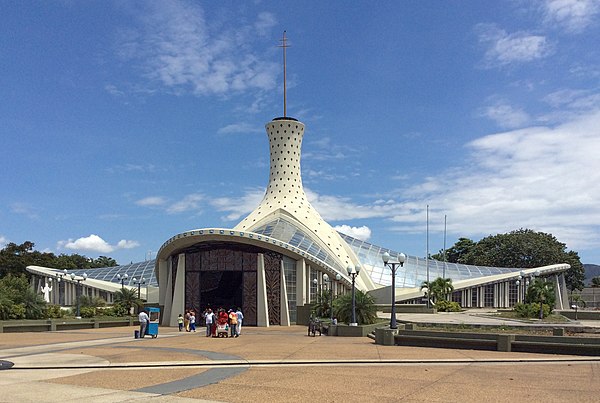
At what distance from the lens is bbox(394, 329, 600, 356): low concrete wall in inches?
800

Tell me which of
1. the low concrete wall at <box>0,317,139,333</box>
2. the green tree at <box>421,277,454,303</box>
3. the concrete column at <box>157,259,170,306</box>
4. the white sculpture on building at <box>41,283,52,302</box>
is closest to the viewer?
the low concrete wall at <box>0,317,139,333</box>

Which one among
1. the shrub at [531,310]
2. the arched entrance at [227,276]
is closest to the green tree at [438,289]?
the shrub at [531,310]

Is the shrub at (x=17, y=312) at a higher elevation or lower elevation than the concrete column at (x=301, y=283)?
lower

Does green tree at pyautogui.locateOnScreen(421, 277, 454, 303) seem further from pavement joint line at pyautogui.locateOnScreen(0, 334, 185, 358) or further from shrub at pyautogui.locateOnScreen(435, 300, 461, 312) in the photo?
pavement joint line at pyautogui.locateOnScreen(0, 334, 185, 358)

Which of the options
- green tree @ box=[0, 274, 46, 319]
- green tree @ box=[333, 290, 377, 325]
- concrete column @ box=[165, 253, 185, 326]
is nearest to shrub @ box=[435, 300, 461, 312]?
concrete column @ box=[165, 253, 185, 326]

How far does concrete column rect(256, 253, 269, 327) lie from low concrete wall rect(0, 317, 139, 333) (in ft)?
30.6

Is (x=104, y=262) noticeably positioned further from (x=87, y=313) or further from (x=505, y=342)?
→ (x=505, y=342)

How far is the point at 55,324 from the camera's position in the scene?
37.3 meters

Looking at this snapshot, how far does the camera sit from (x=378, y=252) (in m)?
70.6

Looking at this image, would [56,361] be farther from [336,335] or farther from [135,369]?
[336,335]

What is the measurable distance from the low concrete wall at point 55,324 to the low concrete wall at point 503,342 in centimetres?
2267

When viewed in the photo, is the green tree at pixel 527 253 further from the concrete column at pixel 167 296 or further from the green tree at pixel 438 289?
the concrete column at pixel 167 296

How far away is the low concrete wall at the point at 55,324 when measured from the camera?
116ft

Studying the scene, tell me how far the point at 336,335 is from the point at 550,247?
75.3 meters
